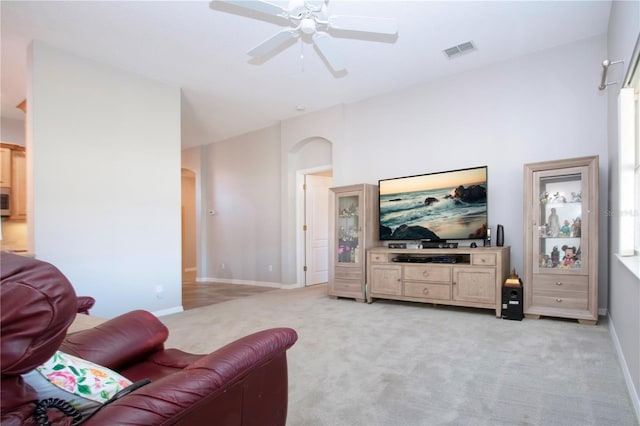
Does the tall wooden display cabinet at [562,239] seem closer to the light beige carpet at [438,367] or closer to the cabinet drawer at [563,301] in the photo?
the cabinet drawer at [563,301]

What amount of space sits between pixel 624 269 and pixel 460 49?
108 inches

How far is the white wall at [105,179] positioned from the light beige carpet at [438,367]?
760mm

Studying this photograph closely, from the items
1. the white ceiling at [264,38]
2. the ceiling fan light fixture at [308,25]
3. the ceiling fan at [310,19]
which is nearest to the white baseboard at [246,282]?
the white ceiling at [264,38]

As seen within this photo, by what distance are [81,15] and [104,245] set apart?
228 centimetres

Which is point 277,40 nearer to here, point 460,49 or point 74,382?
point 460,49

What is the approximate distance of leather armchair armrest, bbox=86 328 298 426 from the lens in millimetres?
842

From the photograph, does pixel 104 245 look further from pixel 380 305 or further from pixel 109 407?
pixel 109 407

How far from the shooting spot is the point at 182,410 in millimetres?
889

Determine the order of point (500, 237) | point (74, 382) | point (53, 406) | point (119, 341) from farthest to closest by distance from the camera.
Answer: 1. point (500, 237)
2. point (119, 341)
3. point (74, 382)
4. point (53, 406)

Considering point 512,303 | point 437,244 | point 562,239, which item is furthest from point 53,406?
point 437,244

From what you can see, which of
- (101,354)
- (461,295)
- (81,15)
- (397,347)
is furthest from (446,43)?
(101,354)

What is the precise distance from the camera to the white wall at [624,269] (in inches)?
78.0

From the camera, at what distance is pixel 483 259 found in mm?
3973

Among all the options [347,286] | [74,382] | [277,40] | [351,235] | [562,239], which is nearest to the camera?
[74,382]
